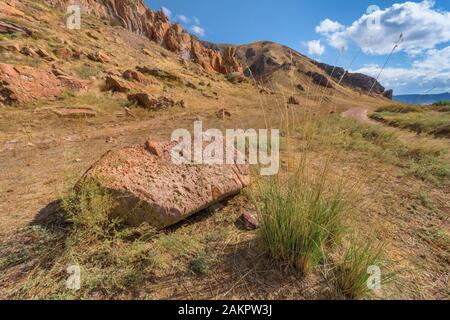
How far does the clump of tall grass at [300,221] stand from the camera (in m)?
1.60

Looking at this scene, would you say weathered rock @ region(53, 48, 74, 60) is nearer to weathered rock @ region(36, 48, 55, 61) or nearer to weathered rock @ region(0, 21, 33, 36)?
weathered rock @ region(36, 48, 55, 61)

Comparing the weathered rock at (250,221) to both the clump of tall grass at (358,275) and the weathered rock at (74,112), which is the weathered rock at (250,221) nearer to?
the clump of tall grass at (358,275)

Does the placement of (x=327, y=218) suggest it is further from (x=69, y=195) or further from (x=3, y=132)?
(x=3, y=132)

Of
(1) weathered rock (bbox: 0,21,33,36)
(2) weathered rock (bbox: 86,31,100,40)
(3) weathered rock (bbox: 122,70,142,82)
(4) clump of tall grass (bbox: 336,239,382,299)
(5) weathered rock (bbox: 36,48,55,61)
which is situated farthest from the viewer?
(2) weathered rock (bbox: 86,31,100,40)

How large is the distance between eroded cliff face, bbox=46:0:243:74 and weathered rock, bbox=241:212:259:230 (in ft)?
121

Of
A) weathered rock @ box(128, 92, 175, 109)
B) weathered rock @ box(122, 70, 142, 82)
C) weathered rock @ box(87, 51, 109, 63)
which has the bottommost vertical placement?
weathered rock @ box(128, 92, 175, 109)

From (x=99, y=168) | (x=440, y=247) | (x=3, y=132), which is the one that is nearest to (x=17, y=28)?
(x=3, y=132)

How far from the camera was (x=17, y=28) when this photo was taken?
11.2m

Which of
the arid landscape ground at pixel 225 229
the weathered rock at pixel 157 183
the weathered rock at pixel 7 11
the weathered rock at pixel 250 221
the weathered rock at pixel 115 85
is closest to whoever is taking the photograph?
the arid landscape ground at pixel 225 229

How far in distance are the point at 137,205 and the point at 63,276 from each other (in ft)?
2.17

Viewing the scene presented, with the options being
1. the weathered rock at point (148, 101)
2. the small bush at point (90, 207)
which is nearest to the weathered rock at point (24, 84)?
the weathered rock at point (148, 101)

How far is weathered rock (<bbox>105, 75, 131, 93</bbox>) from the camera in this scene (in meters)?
9.36

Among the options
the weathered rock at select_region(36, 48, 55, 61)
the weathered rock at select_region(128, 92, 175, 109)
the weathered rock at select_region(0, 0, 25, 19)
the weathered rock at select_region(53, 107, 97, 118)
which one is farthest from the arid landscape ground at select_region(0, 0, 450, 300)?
the weathered rock at select_region(0, 0, 25, 19)

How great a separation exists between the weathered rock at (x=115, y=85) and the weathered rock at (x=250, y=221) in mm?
8773
